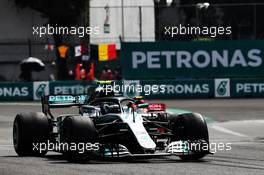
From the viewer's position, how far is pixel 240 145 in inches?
673

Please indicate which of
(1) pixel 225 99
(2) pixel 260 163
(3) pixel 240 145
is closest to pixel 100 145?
(2) pixel 260 163

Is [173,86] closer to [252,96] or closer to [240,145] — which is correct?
[252,96]

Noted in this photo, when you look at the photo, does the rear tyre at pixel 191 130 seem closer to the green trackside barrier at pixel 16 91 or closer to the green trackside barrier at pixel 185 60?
the green trackside barrier at pixel 16 91

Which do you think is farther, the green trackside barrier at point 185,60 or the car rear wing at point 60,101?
the green trackside barrier at point 185,60

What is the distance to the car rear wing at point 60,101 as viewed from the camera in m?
14.7

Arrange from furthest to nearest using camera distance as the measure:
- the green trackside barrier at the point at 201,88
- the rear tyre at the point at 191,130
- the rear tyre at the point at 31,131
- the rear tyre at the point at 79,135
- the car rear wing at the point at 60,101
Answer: the green trackside barrier at the point at 201,88
the car rear wing at the point at 60,101
the rear tyre at the point at 31,131
the rear tyre at the point at 191,130
the rear tyre at the point at 79,135

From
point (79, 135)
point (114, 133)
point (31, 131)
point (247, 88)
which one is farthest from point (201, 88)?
point (79, 135)

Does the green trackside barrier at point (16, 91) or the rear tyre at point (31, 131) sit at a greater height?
the rear tyre at point (31, 131)

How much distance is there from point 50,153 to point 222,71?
20.5 meters

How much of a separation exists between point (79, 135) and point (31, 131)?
1671 millimetres

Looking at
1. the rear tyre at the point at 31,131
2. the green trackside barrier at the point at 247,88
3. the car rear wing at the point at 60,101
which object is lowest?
the green trackside barrier at the point at 247,88

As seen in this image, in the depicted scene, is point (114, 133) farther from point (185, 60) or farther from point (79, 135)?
point (185, 60)

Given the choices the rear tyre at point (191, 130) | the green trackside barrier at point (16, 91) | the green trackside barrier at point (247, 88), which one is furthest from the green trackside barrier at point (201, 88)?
the rear tyre at point (191, 130)

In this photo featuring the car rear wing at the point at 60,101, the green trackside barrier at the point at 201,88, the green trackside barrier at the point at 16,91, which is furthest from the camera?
the green trackside barrier at the point at 201,88
